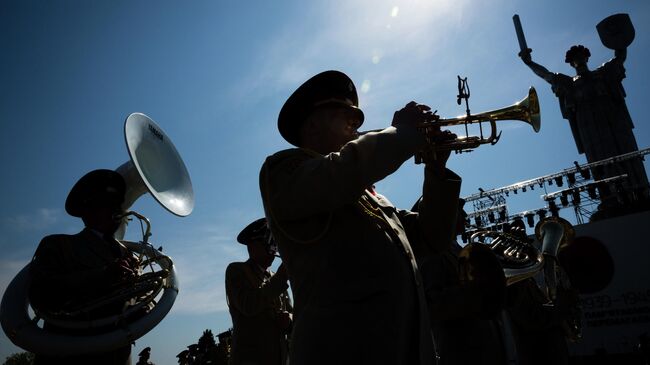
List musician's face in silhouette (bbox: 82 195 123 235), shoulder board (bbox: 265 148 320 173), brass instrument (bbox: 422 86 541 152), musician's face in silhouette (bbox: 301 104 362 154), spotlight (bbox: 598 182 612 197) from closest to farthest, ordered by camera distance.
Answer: shoulder board (bbox: 265 148 320 173) → musician's face in silhouette (bbox: 301 104 362 154) → brass instrument (bbox: 422 86 541 152) → musician's face in silhouette (bbox: 82 195 123 235) → spotlight (bbox: 598 182 612 197)

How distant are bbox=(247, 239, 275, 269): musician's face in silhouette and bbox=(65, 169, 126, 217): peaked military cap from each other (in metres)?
1.71

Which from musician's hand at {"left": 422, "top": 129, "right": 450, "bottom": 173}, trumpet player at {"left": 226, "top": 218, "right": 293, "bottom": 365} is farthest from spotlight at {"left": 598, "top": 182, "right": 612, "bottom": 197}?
musician's hand at {"left": 422, "top": 129, "right": 450, "bottom": 173}

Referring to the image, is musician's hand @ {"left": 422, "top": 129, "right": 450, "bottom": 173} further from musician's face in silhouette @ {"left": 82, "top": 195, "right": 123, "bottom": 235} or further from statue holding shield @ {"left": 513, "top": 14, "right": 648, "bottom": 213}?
statue holding shield @ {"left": 513, "top": 14, "right": 648, "bottom": 213}

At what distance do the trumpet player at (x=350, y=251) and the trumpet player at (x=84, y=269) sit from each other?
7.67 feet

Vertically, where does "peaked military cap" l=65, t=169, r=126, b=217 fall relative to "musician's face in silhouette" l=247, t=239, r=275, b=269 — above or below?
above

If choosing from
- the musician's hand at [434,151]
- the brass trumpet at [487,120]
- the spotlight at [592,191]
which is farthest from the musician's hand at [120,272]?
the spotlight at [592,191]

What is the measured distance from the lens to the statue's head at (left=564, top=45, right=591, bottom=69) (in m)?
21.4

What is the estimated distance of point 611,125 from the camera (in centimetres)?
2092

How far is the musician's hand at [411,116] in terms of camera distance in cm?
196

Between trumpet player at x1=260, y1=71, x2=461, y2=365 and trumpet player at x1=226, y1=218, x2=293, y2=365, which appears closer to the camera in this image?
trumpet player at x1=260, y1=71, x2=461, y2=365

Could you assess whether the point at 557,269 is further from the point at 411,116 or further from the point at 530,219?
the point at 530,219

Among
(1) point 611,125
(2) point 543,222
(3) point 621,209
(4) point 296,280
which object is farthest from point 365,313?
Result: (1) point 611,125

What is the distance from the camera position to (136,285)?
391 centimetres

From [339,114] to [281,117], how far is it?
1.31 ft
